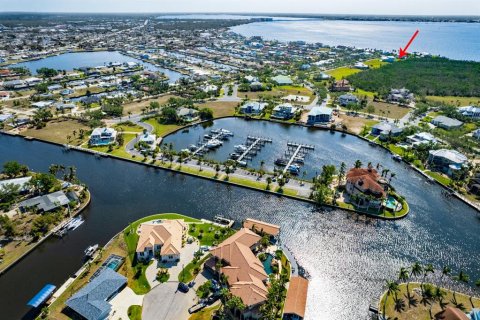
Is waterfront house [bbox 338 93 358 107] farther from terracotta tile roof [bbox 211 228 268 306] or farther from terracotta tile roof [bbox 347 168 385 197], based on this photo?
terracotta tile roof [bbox 211 228 268 306]

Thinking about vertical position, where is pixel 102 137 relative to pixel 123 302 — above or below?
below

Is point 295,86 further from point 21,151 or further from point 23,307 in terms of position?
point 23,307

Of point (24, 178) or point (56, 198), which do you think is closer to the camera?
point (56, 198)

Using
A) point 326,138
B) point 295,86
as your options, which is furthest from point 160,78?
point 326,138

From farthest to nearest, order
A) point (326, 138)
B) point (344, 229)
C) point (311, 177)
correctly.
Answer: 1. point (326, 138)
2. point (311, 177)
3. point (344, 229)

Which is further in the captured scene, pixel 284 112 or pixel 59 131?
pixel 284 112

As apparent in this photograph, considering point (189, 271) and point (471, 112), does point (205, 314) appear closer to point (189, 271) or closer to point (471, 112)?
point (189, 271)

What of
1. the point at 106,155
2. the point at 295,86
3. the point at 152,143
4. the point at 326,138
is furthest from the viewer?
the point at 295,86

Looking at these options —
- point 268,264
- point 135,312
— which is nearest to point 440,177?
point 268,264
